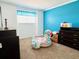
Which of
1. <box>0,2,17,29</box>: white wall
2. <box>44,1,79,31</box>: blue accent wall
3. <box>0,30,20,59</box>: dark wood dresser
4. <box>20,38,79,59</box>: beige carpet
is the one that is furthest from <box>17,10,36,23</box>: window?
<box>0,30,20,59</box>: dark wood dresser

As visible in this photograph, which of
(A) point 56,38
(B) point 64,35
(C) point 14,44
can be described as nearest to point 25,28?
(A) point 56,38

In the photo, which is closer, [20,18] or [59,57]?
[59,57]

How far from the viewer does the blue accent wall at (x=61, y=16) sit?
11.8ft

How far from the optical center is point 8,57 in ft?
3.68

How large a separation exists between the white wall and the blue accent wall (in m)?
2.35

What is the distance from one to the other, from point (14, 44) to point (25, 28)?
405cm

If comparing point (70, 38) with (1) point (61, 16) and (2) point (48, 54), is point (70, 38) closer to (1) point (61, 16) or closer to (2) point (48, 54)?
(2) point (48, 54)

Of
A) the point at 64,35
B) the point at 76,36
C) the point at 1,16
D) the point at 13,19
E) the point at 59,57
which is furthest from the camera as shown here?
the point at 13,19

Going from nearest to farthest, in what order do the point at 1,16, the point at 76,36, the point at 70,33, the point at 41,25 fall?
the point at 76,36 < the point at 70,33 < the point at 1,16 < the point at 41,25

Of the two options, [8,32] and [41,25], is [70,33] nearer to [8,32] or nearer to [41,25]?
[8,32]

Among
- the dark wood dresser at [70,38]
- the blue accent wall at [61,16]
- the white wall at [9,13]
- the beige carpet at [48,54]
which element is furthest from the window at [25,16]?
the beige carpet at [48,54]

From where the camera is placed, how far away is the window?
4871 millimetres

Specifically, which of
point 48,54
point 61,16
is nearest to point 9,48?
point 48,54

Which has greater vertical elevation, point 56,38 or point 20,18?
point 20,18
